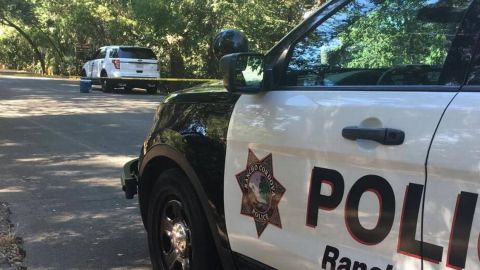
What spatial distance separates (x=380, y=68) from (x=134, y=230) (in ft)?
11.6

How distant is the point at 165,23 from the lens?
2780cm

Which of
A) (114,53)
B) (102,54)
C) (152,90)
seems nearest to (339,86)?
(152,90)

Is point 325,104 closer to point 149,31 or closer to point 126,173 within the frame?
point 126,173

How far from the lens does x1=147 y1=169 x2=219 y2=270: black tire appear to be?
3.59m

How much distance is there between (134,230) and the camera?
5590 mm

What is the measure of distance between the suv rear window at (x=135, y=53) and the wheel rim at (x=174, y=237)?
66.9ft

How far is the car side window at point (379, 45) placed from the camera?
2.39 metres

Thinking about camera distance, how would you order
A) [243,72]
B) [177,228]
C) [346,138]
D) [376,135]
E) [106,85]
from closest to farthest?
[376,135], [346,138], [243,72], [177,228], [106,85]

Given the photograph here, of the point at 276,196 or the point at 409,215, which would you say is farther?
the point at 276,196

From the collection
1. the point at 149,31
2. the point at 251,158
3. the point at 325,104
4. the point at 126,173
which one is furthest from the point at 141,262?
the point at 149,31

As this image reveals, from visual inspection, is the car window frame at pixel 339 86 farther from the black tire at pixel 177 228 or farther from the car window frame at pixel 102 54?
the car window frame at pixel 102 54

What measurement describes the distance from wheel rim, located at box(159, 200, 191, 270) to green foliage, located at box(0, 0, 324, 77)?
21413mm

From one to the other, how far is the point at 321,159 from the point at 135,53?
72.9 ft

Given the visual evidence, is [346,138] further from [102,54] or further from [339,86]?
[102,54]
